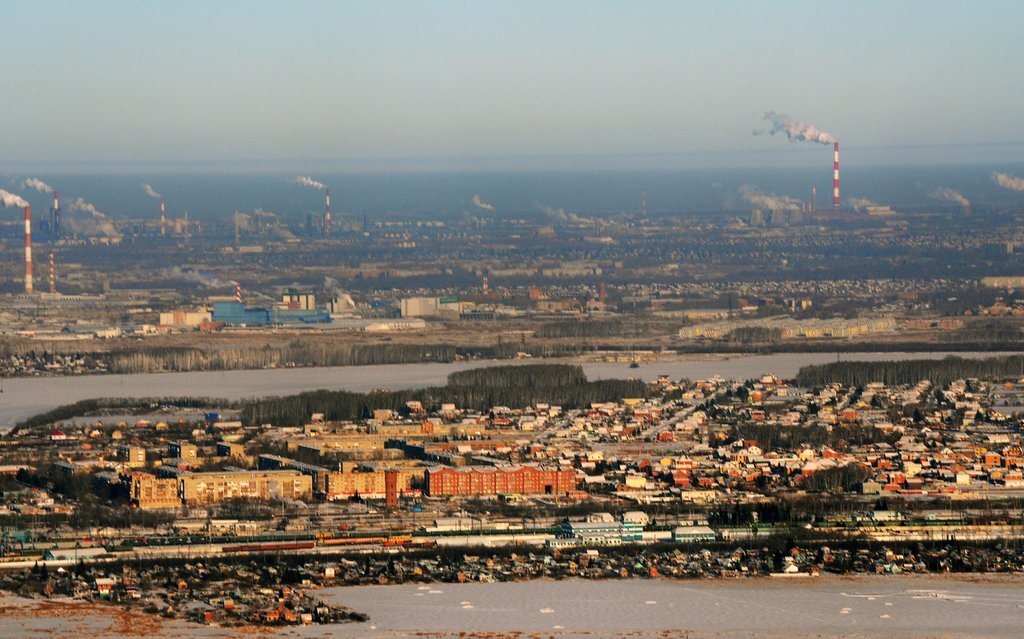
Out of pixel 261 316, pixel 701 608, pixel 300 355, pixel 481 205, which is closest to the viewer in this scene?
pixel 701 608

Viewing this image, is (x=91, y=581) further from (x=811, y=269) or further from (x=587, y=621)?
(x=811, y=269)

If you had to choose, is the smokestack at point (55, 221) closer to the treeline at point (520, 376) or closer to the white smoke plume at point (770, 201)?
the white smoke plume at point (770, 201)

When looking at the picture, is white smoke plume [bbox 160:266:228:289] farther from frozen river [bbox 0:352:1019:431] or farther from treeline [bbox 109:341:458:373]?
frozen river [bbox 0:352:1019:431]

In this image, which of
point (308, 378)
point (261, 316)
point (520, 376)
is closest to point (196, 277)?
point (261, 316)

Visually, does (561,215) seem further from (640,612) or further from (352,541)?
(640,612)

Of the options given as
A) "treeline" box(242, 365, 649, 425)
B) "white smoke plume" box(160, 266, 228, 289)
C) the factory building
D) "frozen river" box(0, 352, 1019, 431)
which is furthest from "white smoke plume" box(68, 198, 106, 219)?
"treeline" box(242, 365, 649, 425)

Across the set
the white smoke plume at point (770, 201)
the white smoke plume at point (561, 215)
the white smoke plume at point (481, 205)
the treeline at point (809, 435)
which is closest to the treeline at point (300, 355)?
the treeline at point (809, 435)

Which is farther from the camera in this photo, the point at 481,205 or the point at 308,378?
the point at 481,205

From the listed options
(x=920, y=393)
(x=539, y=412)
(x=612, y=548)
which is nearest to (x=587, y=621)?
(x=612, y=548)
